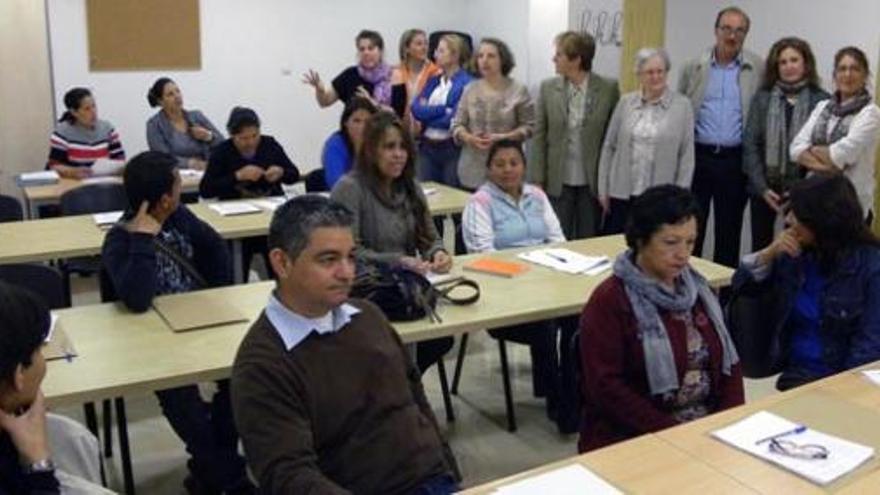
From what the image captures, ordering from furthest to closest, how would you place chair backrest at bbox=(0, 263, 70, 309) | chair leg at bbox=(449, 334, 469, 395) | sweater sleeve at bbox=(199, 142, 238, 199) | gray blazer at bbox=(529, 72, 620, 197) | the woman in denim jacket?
gray blazer at bbox=(529, 72, 620, 197) < sweater sleeve at bbox=(199, 142, 238, 199) < chair leg at bbox=(449, 334, 469, 395) < chair backrest at bbox=(0, 263, 70, 309) < the woman in denim jacket

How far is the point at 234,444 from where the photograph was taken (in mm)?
3176

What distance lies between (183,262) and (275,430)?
152 cm

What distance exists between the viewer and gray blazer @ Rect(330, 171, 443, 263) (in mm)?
3664

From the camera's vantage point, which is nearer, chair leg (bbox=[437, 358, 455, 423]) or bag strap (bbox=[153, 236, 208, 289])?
bag strap (bbox=[153, 236, 208, 289])

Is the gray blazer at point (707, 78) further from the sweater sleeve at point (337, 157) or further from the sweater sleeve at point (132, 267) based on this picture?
the sweater sleeve at point (132, 267)

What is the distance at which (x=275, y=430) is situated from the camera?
1843 mm

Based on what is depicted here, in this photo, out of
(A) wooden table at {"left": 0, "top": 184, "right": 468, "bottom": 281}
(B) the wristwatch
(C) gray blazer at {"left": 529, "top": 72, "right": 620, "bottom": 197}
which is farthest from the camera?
(C) gray blazer at {"left": 529, "top": 72, "right": 620, "bottom": 197}

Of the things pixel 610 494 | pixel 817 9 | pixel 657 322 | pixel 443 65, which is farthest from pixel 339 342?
pixel 443 65

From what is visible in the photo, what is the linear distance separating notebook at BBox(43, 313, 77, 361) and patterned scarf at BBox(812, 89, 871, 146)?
3580 mm

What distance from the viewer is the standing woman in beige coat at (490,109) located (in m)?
5.57

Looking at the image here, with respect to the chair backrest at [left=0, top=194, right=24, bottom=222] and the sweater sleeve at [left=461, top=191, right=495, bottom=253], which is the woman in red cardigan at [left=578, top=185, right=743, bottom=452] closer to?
the sweater sleeve at [left=461, top=191, right=495, bottom=253]

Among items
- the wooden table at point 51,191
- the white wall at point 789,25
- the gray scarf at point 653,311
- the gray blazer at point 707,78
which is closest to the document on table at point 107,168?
the wooden table at point 51,191

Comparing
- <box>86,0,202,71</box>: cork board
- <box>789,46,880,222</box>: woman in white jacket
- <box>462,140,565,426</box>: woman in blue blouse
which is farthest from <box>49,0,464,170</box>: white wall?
<box>789,46,880,222</box>: woman in white jacket

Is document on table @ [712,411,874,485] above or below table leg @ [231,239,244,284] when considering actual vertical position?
above
